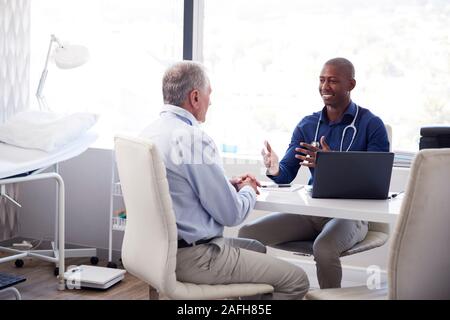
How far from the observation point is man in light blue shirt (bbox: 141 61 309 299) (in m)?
2.25

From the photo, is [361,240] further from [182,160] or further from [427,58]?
[427,58]

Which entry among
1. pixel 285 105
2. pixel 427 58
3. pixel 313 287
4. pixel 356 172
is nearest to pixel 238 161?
pixel 285 105

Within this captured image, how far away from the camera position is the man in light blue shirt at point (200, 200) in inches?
88.6

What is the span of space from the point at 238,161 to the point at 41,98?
4.27ft

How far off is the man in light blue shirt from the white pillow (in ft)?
4.58

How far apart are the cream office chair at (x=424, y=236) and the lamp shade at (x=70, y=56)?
2549 millimetres

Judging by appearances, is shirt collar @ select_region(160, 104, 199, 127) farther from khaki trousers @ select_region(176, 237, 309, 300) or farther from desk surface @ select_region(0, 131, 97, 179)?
desk surface @ select_region(0, 131, 97, 179)

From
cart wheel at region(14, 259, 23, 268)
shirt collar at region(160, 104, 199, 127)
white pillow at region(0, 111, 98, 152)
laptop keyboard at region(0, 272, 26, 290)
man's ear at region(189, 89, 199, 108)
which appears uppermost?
man's ear at region(189, 89, 199, 108)

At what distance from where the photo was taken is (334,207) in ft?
7.41

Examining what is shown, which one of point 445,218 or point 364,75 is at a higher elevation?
point 364,75

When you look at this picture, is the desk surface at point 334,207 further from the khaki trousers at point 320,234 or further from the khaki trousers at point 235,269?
the khaki trousers at point 320,234

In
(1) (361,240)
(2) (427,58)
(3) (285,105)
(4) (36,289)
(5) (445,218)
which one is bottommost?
(4) (36,289)

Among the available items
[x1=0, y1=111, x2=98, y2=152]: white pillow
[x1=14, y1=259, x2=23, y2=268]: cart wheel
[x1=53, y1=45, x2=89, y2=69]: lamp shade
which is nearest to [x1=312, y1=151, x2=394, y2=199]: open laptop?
[x1=0, y1=111, x2=98, y2=152]: white pillow

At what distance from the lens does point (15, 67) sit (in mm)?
4457
